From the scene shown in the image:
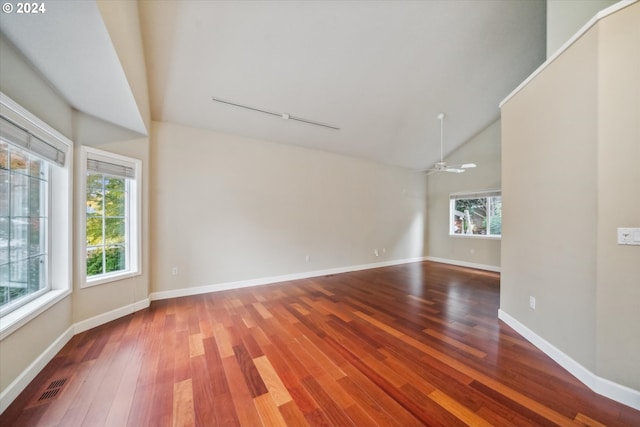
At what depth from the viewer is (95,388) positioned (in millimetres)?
1717

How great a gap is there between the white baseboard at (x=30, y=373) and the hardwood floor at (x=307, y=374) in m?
0.05

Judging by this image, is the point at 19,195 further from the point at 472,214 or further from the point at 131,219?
the point at 472,214

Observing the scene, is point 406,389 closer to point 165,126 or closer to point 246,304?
point 246,304

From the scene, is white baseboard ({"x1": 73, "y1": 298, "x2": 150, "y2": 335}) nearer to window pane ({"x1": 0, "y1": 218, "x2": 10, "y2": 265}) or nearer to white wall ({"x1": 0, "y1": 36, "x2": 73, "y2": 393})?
white wall ({"x1": 0, "y1": 36, "x2": 73, "y2": 393})

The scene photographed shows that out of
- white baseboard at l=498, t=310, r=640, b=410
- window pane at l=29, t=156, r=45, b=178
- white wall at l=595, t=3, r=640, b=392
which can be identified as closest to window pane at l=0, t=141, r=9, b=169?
window pane at l=29, t=156, r=45, b=178

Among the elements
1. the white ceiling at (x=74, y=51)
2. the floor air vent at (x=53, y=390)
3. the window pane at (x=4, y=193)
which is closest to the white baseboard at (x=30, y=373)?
the floor air vent at (x=53, y=390)

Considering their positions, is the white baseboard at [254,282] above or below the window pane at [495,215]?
below

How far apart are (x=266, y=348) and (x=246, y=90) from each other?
332cm

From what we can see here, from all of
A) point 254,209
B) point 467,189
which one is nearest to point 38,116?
point 254,209

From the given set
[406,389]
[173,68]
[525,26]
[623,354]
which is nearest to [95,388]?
[406,389]

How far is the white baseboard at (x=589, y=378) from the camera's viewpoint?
1543 mm

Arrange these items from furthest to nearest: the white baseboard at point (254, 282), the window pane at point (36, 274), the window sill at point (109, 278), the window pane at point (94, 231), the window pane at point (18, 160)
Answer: the white baseboard at point (254, 282), the window pane at point (94, 231), the window sill at point (109, 278), the window pane at point (36, 274), the window pane at point (18, 160)

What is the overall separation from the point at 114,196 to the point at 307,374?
10.7ft

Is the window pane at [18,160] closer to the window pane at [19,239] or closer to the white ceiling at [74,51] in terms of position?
the window pane at [19,239]
